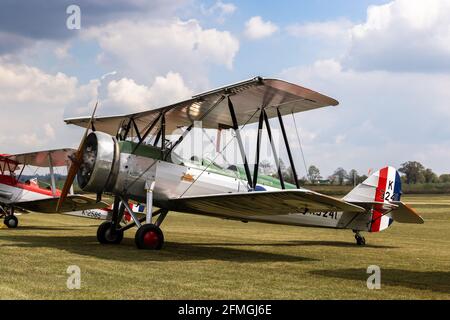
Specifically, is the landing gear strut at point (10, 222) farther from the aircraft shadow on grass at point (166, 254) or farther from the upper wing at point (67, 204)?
the aircraft shadow on grass at point (166, 254)

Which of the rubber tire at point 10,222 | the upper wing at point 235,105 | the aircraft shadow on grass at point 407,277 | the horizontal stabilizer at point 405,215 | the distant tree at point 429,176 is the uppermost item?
the distant tree at point 429,176

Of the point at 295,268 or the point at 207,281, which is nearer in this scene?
the point at 207,281

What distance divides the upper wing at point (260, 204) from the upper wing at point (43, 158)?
9614 mm

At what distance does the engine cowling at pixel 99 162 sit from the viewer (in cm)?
1105

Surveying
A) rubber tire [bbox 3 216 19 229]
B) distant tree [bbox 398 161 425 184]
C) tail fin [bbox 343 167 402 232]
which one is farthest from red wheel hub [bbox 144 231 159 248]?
distant tree [bbox 398 161 425 184]

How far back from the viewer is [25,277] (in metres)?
7.10

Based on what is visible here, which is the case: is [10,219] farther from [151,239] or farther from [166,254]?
[166,254]

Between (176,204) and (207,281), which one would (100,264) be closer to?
(207,281)

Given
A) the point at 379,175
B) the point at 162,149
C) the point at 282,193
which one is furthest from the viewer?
the point at 379,175

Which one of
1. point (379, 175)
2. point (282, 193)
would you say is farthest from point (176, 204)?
point (379, 175)

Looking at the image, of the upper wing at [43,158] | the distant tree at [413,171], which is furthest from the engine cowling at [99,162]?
the distant tree at [413,171]

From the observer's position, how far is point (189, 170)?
1215 centimetres

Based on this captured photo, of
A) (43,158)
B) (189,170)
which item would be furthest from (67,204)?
(189,170)
